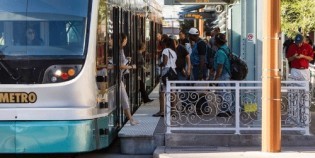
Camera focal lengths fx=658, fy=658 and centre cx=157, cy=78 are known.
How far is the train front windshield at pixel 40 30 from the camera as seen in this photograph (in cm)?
866

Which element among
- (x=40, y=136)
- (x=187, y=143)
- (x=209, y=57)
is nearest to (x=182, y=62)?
(x=209, y=57)

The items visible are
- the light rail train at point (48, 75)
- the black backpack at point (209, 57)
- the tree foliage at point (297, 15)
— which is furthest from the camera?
the tree foliage at point (297, 15)

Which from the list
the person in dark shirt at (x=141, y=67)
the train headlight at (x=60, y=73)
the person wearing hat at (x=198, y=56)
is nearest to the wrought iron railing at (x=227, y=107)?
the train headlight at (x=60, y=73)

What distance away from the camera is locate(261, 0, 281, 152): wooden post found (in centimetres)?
872

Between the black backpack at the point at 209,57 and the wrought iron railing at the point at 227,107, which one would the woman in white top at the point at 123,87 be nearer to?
the wrought iron railing at the point at 227,107

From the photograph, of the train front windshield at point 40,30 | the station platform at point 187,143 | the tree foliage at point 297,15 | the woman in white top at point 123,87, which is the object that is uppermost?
the tree foliage at point 297,15

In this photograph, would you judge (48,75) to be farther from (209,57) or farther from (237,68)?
(209,57)

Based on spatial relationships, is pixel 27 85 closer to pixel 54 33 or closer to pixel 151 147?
pixel 54 33

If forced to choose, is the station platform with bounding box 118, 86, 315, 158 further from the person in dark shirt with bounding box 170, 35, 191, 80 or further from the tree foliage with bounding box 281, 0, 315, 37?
the tree foliage with bounding box 281, 0, 315, 37

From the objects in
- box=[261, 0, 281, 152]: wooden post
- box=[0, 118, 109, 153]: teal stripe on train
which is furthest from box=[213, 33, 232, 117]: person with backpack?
box=[0, 118, 109, 153]: teal stripe on train

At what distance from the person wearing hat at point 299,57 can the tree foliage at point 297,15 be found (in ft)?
28.7

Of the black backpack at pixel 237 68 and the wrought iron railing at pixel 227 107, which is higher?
the black backpack at pixel 237 68

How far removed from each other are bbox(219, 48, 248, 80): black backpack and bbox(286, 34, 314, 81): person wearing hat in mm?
2510

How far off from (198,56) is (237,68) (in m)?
1.66
